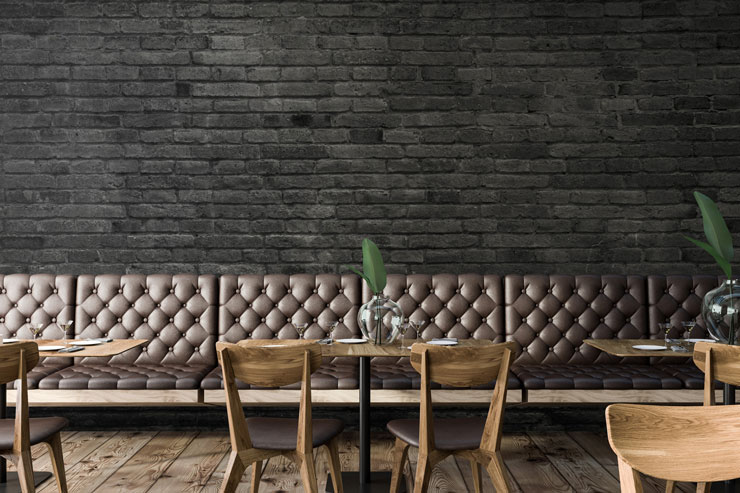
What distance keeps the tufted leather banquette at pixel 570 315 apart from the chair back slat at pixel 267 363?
1.93 metres

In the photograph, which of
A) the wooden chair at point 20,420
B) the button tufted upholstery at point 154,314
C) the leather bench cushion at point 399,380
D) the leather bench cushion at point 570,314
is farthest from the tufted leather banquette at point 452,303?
the wooden chair at point 20,420

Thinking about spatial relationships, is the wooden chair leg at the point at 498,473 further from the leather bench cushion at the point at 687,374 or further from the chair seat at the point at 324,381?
the leather bench cushion at the point at 687,374

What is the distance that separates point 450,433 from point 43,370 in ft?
7.61

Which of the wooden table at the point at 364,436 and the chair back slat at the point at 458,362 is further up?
the chair back slat at the point at 458,362

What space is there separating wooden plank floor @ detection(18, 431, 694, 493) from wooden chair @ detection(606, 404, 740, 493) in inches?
67.8

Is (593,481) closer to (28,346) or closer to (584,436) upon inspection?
(584,436)

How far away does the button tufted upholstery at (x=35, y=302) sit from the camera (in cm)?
359

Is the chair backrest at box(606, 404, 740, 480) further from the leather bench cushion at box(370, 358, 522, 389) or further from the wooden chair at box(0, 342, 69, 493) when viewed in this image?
the leather bench cushion at box(370, 358, 522, 389)

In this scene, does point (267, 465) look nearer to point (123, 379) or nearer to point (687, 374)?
point (123, 379)

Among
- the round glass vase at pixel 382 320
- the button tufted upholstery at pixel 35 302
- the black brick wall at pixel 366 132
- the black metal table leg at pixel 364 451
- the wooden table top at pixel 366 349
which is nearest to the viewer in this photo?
the wooden table top at pixel 366 349

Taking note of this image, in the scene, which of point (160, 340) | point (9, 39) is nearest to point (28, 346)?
point (160, 340)

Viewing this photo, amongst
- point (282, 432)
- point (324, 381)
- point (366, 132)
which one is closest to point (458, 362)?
point (282, 432)

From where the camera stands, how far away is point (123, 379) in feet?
10.3

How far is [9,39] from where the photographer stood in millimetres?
3877
